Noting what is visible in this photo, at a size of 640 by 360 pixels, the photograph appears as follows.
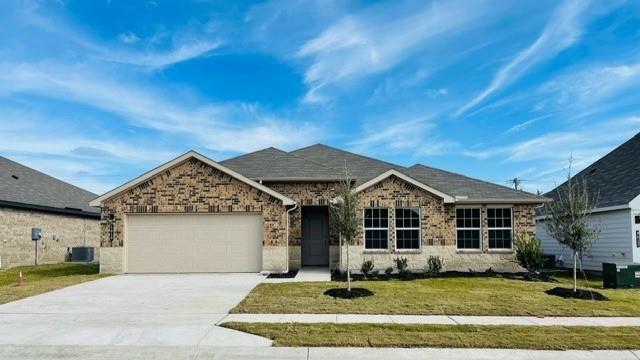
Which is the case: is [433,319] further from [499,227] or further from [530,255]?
[499,227]

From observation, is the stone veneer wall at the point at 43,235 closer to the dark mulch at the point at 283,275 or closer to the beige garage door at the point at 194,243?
the beige garage door at the point at 194,243

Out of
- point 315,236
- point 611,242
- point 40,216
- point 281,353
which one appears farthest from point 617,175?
point 40,216

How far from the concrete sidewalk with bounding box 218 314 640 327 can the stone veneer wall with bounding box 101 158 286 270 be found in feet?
27.3

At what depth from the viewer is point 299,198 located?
1975cm

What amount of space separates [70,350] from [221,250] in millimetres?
10712

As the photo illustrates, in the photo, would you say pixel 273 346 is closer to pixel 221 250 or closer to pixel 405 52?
pixel 221 250

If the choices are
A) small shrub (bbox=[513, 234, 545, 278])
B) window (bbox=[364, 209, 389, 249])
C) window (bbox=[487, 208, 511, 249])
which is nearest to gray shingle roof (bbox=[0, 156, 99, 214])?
window (bbox=[364, 209, 389, 249])

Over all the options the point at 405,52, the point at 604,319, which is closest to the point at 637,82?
the point at 405,52

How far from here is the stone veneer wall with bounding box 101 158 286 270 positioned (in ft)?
59.4

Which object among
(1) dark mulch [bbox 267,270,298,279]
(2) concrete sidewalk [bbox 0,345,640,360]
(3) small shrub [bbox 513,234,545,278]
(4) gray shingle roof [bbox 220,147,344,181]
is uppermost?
(4) gray shingle roof [bbox 220,147,344,181]

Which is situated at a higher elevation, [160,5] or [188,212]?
[160,5]

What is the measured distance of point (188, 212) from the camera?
18188 mm

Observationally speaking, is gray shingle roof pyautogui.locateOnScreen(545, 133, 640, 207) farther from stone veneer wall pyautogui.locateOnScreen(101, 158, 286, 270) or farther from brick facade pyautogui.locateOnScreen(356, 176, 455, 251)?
stone veneer wall pyautogui.locateOnScreen(101, 158, 286, 270)

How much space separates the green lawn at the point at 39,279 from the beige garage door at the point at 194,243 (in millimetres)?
1814
